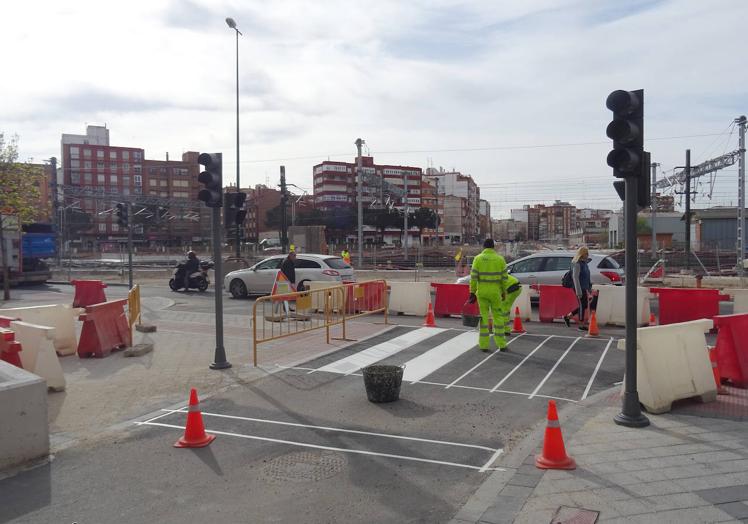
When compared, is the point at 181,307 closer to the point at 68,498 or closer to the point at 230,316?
the point at 230,316

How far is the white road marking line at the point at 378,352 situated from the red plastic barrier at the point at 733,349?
16.1 feet

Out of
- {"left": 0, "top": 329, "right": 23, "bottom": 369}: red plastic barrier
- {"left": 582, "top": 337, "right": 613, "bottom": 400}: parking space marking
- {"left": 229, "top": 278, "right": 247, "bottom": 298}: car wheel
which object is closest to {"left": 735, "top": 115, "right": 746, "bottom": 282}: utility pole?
{"left": 582, "top": 337, "right": 613, "bottom": 400}: parking space marking

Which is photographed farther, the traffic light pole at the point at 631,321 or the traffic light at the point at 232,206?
the traffic light at the point at 232,206

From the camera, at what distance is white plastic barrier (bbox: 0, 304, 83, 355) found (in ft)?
35.2

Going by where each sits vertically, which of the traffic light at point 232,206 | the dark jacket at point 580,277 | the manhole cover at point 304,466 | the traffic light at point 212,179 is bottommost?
the manhole cover at point 304,466

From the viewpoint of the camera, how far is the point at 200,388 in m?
8.29

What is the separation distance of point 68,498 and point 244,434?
72.9 inches

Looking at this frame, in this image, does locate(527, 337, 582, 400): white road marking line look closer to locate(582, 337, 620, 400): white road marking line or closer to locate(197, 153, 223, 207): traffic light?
locate(582, 337, 620, 400): white road marking line

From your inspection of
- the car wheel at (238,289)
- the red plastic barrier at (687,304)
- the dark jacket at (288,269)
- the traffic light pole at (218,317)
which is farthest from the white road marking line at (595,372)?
the car wheel at (238,289)

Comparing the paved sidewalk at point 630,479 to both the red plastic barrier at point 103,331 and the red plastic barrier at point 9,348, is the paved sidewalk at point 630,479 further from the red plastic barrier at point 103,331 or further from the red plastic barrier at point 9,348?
the red plastic barrier at point 103,331

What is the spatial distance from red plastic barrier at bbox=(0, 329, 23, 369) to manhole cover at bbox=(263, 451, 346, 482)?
147 inches

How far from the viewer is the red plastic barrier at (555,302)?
1396 cm

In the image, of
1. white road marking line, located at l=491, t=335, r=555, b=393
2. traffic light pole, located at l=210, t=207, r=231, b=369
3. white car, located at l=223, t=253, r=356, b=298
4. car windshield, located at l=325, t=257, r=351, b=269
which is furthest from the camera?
car windshield, located at l=325, t=257, r=351, b=269

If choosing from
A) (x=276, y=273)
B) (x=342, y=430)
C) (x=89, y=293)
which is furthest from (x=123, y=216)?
(x=342, y=430)
